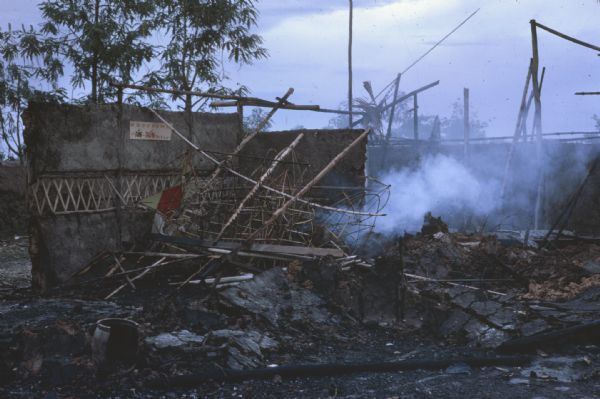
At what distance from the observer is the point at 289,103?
10828 mm

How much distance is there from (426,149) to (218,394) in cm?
1496

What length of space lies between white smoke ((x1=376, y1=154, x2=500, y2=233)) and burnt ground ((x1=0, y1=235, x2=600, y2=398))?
24.1ft

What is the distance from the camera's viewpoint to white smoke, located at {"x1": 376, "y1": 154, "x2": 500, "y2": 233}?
17062 millimetres

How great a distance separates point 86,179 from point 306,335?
14.7ft

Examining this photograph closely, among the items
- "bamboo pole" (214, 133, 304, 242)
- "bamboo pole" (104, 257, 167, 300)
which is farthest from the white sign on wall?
"bamboo pole" (104, 257, 167, 300)

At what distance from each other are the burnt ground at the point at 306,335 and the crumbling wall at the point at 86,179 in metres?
0.73

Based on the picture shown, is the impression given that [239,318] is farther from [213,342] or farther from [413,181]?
[413,181]

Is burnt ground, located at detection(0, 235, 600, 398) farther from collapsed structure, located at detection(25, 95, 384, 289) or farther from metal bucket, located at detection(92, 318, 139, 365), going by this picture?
collapsed structure, located at detection(25, 95, 384, 289)

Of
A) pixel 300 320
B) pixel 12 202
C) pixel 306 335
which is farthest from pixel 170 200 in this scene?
pixel 12 202

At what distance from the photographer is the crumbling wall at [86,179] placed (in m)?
8.58

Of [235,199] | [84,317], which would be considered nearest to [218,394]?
[84,317]

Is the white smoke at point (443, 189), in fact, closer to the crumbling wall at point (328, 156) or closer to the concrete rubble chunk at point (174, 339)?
the crumbling wall at point (328, 156)

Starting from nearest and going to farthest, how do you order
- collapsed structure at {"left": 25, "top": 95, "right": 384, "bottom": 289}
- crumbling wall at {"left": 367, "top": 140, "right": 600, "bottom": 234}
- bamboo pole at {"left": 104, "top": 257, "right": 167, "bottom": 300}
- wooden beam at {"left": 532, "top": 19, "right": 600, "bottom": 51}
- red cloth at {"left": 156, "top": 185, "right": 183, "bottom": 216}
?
bamboo pole at {"left": 104, "top": 257, "right": 167, "bottom": 300}
collapsed structure at {"left": 25, "top": 95, "right": 384, "bottom": 289}
red cloth at {"left": 156, "top": 185, "right": 183, "bottom": 216}
wooden beam at {"left": 532, "top": 19, "right": 600, "bottom": 51}
crumbling wall at {"left": 367, "top": 140, "right": 600, "bottom": 234}

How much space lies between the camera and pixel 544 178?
16234 millimetres
